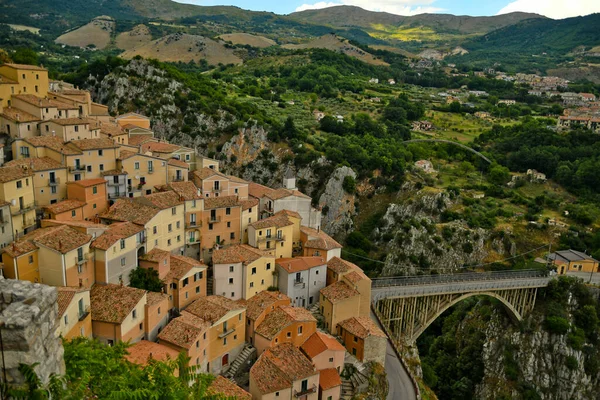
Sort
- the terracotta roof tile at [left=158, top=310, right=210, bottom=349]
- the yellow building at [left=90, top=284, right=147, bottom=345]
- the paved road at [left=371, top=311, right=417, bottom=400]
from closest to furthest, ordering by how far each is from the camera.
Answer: the yellow building at [left=90, top=284, right=147, bottom=345] → the terracotta roof tile at [left=158, top=310, right=210, bottom=349] → the paved road at [left=371, top=311, right=417, bottom=400]

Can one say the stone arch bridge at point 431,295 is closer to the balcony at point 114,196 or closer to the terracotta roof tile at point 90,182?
the balcony at point 114,196

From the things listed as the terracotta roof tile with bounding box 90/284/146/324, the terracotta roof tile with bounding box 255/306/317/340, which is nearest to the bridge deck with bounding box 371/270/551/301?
the terracotta roof tile with bounding box 255/306/317/340

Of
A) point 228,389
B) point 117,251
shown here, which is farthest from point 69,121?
point 228,389

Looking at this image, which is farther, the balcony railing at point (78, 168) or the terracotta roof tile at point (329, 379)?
the balcony railing at point (78, 168)

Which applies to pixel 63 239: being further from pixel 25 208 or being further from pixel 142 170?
pixel 142 170

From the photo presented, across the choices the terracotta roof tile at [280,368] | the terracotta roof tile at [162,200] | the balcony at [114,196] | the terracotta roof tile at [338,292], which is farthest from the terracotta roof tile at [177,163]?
the terracotta roof tile at [280,368]

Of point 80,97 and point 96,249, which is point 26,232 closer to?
point 96,249

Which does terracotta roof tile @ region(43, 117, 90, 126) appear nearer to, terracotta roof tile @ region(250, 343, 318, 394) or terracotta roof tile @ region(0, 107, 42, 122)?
terracotta roof tile @ region(0, 107, 42, 122)
